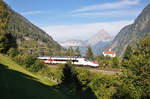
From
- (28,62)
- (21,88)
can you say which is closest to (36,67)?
(28,62)

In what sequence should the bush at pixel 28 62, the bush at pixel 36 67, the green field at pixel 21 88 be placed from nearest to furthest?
the green field at pixel 21 88, the bush at pixel 36 67, the bush at pixel 28 62

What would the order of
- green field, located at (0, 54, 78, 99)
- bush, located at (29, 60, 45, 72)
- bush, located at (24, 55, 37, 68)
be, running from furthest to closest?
bush, located at (24, 55, 37, 68) → bush, located at (29, 60, 45, 72) → green field, located at (0, 54, 78, 99)

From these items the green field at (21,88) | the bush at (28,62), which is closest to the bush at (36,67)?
the bush at (28,62)

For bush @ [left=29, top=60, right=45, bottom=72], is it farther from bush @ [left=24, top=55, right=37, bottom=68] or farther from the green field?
the green field

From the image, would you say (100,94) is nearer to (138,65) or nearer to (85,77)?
(85,77)

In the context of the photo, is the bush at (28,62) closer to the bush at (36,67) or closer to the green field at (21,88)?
the bush at (36,67)

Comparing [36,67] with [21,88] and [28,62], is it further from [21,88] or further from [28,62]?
[21,88]

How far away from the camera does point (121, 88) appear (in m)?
12.6

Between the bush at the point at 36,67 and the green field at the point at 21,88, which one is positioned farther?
the bush at the point at 36,67

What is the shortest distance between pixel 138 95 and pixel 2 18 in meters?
34.4

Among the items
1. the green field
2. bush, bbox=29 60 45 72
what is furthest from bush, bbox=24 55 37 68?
the green field

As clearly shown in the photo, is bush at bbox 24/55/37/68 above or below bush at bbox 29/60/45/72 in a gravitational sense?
above

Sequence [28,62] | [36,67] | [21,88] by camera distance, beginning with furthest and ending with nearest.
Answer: [28,62]
[36,67]
[21,88]

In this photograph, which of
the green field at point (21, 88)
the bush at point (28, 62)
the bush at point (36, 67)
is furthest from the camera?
the bush at point (28, 62)
